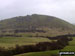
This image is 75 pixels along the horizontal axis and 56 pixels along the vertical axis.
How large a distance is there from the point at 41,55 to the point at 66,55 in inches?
968

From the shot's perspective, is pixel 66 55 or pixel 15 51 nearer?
pixel 66 55

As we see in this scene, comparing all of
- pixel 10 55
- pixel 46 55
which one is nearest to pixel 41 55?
pixel 46 55

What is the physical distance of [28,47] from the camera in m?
126

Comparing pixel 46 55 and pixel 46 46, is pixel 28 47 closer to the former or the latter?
pixel 46 46

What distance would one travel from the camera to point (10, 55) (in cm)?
10112

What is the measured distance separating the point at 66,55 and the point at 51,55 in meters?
21.9

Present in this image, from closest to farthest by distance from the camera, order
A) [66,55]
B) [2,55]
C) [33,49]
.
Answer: [66,55] → [2,55] → [33,49]

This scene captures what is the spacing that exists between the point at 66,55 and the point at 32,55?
1068 inches

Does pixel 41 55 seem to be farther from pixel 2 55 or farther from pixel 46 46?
pixel 46 46

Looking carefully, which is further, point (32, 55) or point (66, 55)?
point (32, 55)

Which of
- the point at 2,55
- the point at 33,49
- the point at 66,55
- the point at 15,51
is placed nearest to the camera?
the point at 66,55

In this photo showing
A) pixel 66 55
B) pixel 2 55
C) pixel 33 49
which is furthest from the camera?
pixel 33 49

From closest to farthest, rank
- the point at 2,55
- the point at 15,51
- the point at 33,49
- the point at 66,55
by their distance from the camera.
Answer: the point at 66,55
the point at 2,55
the point at 15,51
the point at 33,49

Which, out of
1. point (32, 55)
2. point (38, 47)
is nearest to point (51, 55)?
point (32, 55)
